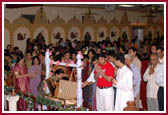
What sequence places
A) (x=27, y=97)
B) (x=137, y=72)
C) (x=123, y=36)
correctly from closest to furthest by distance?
1. (x=27, y=97)
2. (x=137, y=72)
3. (x=123, y=36)

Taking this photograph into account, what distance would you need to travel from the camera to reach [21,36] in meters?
12.6

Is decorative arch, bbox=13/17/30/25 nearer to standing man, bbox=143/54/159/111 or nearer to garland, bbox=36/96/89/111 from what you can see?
garland, bbox=36/96/89/111

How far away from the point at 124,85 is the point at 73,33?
9.98 m

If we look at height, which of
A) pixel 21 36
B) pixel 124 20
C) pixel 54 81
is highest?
pixel 124 20

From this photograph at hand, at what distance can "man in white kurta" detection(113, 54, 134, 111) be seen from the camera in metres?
4.41

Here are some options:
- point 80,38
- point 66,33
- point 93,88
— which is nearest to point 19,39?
point 66,33

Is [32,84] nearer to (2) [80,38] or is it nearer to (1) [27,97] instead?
(1) [27,97]

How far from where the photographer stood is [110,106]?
496 cm

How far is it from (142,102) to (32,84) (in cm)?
258

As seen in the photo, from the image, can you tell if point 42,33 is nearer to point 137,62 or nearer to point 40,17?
point 40,17

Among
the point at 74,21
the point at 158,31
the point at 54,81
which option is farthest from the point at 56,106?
the point at 158,31

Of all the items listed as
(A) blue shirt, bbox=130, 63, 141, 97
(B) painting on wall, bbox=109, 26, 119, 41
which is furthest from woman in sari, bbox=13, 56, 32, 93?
(B) painting on wall, bbox=109, 26, 119, 41

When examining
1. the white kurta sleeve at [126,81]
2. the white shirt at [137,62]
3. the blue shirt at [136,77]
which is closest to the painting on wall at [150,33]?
the white shirt at [137,62]

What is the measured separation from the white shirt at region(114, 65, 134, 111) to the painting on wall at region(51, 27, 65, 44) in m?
9.27
